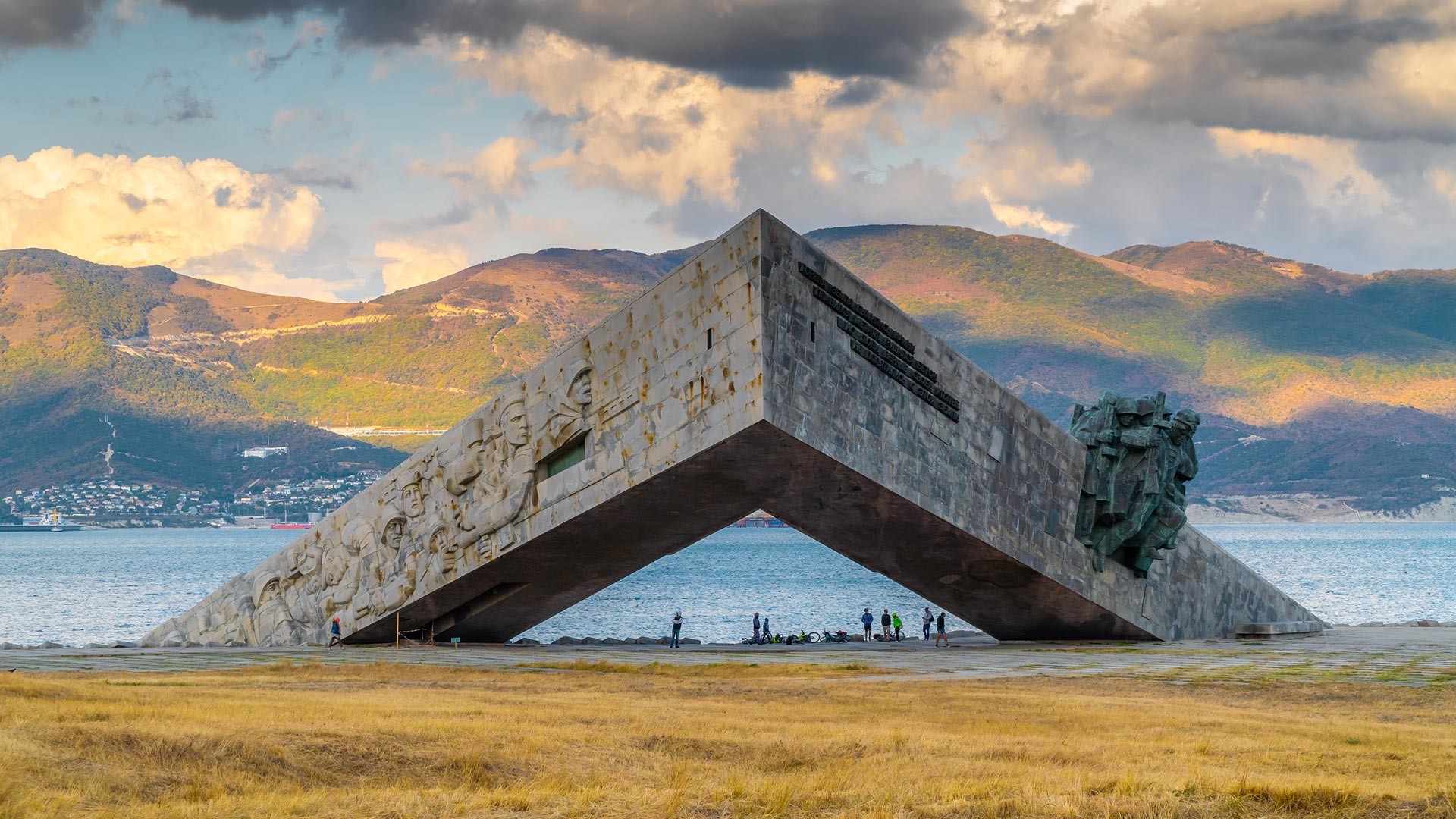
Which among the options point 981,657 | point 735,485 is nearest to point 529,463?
point 735,485

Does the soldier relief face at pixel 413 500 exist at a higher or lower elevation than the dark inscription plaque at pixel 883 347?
lower

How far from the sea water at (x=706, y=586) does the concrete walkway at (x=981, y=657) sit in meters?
21.1

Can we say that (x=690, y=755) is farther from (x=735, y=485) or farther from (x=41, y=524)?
(x=41, y=524)

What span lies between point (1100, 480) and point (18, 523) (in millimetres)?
162203

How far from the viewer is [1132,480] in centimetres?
2569

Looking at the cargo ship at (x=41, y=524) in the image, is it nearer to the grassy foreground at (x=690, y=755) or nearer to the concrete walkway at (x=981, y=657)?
the concrete walkway at (x=981, y=657)

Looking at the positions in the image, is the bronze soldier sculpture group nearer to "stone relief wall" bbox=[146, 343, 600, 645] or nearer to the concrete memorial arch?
the concrete memorial arch

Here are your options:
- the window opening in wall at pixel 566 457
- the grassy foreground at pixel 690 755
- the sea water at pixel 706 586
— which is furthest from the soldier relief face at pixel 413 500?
the sea water at pixel 706 586

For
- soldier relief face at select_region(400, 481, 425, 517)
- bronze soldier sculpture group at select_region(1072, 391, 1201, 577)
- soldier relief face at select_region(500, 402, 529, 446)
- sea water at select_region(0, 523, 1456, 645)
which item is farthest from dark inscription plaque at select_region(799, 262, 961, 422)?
sea water at select_region(0, 523, 1456, 645)

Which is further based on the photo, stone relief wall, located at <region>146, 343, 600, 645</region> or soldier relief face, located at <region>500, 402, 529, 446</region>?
soldier relief face, located at <region>500, 402, 529, 446</region>

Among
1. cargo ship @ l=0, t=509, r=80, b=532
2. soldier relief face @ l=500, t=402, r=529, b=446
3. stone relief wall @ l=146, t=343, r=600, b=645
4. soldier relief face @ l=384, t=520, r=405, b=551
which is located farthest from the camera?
cargo ship @ l=0, t=509, r=80, b=532

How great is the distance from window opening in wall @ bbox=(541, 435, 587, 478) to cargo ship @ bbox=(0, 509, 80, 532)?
15712cm

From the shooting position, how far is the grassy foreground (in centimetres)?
897

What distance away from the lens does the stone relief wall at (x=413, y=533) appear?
893 inches
